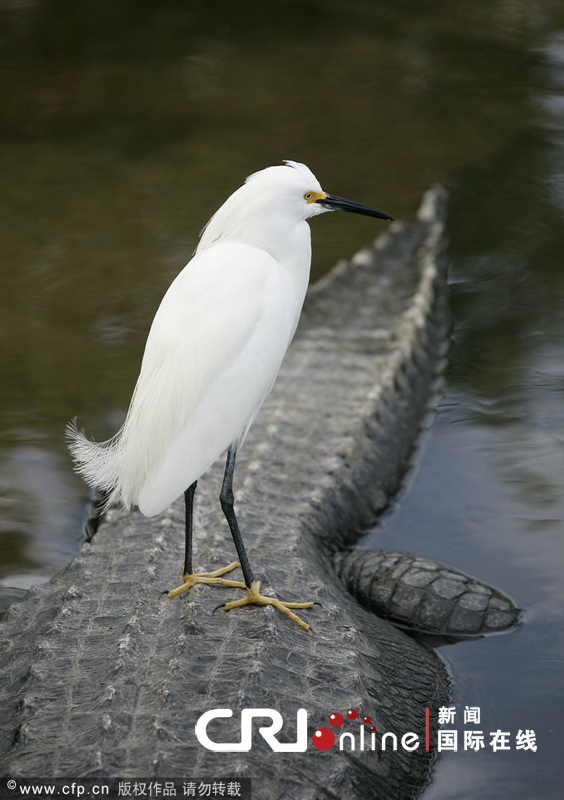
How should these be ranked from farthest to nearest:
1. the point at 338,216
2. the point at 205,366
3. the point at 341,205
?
the point at 338,216, the point at 341,205, the point at 205,366

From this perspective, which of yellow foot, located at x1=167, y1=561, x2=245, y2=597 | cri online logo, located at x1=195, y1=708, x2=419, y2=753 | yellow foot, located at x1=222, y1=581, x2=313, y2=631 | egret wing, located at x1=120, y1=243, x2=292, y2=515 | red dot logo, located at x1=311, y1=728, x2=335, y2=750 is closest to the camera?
cri online logo, located at x1=195, y1=708, x2=419, y2=753

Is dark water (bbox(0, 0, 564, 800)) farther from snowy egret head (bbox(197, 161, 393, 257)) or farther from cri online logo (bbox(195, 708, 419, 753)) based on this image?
snowy egret head (bbox(197, 161, 393, 257))

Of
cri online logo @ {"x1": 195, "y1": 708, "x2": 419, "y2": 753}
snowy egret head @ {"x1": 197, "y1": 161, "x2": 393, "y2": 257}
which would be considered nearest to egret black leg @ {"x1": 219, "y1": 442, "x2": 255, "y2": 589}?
cri online logo @ {"x1": 195, "y1": 708, "x2": 419, "y2": 753}

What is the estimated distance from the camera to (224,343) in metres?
3.15

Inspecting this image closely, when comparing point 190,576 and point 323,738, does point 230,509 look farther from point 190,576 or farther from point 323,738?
point 323,738

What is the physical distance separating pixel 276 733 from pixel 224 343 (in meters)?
1.33

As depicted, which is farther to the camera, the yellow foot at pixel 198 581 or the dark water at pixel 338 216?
the dark water at pixel 338 216

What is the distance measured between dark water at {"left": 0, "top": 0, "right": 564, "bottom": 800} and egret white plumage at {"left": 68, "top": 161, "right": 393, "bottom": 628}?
4.85ft

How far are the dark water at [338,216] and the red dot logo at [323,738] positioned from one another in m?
0.62

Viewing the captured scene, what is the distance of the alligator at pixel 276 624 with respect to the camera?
263cm

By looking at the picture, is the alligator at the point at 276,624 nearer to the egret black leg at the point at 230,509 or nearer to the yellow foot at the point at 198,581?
the yellow foot at the point at 198,581

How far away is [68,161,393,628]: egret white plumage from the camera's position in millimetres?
3158

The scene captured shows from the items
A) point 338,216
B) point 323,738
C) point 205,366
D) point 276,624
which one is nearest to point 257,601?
point 276,624

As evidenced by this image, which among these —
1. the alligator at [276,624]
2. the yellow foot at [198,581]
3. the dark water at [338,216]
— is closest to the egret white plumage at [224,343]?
the yellow foot at [198,581]
